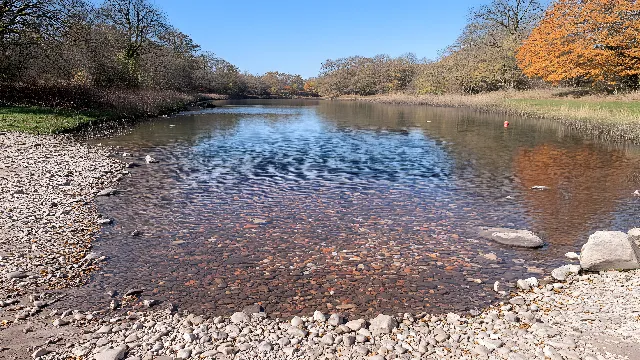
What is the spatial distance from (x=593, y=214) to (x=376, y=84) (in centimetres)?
10873

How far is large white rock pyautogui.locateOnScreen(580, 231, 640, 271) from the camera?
7844 mm

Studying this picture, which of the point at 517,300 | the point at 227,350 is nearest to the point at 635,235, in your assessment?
the point at 517,300

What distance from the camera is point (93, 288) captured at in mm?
7203

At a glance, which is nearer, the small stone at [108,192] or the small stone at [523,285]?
the small stone at [523,285]

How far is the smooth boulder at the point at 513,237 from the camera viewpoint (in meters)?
9.48

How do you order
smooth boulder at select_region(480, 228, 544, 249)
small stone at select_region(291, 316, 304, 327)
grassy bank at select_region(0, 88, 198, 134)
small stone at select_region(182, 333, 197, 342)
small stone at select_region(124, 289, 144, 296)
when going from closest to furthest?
1. small stone at select_region(182, 333, 197, 342)
2. small stone at select_region(291, 316, 304, 327)
3. small stone at select_region(124, 289, 144, 296)
4. smooth boulder at select_region(480, 228, 544, 249)
5. grassy bank at select_region(0, 88, 198, 134)

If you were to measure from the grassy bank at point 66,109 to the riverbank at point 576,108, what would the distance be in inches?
1380

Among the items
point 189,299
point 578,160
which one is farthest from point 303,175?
point 578,160

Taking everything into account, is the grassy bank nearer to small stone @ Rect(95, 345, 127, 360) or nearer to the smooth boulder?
small stone @ Rect(95, 345, 127, 360)

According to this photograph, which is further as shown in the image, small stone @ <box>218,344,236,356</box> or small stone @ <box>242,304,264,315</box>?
small stone @ <box>242,304,264,315</box>

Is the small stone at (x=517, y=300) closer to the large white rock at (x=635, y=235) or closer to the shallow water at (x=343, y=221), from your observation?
the shallow water at (x=343, y=221)

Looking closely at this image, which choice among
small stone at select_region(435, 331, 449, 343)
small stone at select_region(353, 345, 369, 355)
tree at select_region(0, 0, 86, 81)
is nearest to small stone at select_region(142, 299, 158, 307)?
small stone at select_region(353, 345, 369, 355)

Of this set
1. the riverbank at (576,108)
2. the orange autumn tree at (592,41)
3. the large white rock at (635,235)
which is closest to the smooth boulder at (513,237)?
the large white rock at (635,235)

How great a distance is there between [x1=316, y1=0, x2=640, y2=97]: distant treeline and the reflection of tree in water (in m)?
28.4
